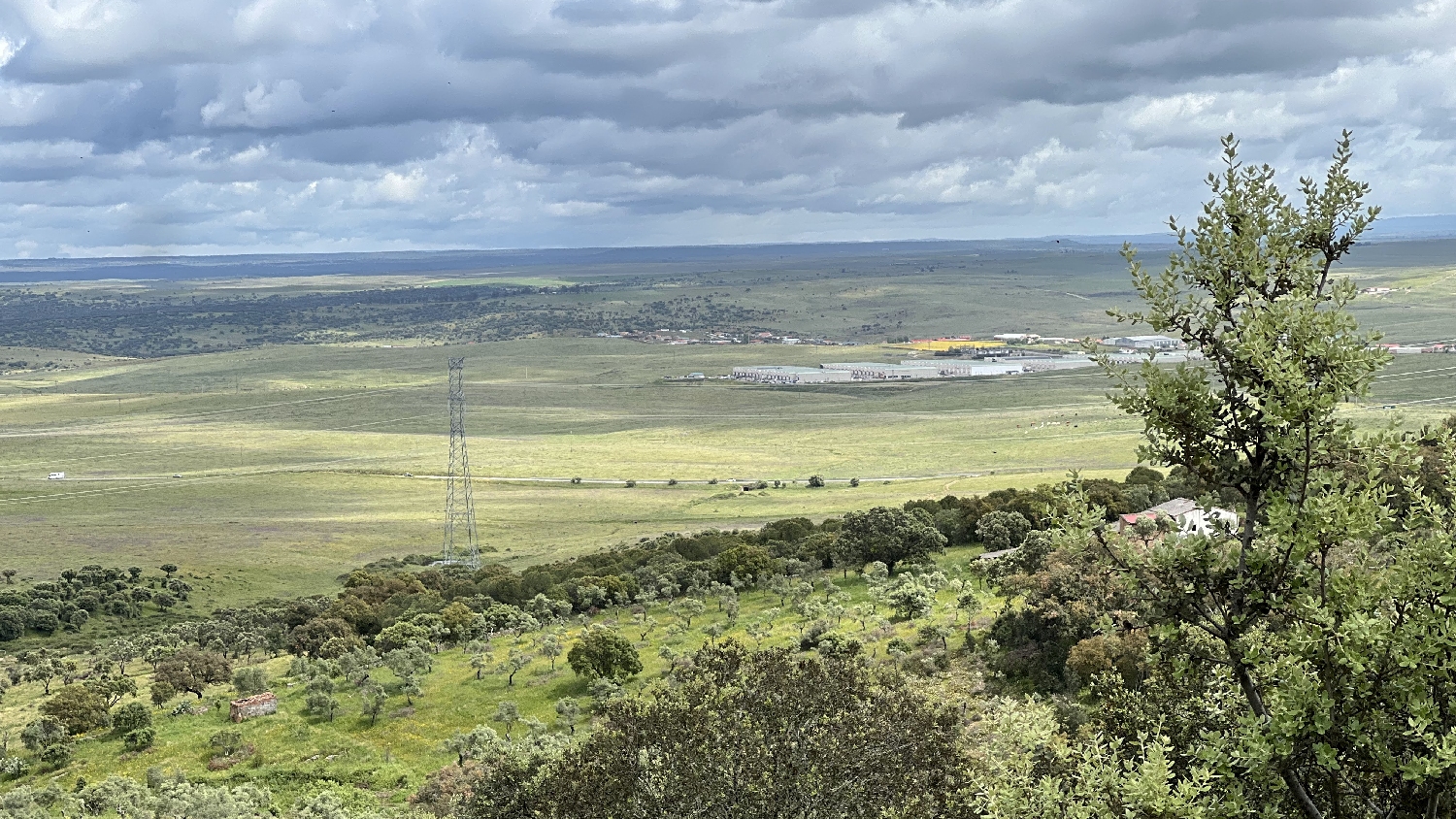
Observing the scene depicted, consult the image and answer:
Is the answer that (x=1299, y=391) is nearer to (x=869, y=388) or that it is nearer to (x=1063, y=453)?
(x=1063, y=453)

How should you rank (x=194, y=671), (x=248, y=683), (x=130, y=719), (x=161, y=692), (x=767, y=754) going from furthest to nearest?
1. (x=194, y=671)
2. (x=248, y=683)
3. (x=161, y=692)
4. (x=130, y=719)
5. (x=767, y=754)

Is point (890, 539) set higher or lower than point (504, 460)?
higher

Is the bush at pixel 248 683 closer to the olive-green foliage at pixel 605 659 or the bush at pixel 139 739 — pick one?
the bush at pixel 139 739

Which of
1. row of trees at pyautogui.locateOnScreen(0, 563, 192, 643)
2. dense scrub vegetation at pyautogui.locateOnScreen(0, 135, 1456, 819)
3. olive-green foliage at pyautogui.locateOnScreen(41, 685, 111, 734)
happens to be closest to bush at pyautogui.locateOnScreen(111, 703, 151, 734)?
dense scrub vegetation at pyautogui.locateOnScreen(0, 135, 1456, 819)

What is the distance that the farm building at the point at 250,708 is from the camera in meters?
42.0

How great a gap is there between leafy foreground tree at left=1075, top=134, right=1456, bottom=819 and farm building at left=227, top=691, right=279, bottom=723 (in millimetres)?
39223

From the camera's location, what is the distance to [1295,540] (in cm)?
892

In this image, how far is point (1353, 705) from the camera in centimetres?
903

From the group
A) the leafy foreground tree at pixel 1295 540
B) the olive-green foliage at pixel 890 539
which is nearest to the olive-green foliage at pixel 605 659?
the olive-green foliage at pixel 890 539

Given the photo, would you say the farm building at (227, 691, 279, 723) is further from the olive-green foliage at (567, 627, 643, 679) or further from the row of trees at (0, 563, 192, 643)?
the row of trees at (0, 563, 192, 643)

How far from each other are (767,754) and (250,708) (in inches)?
1153

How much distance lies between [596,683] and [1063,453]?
81.8 meters

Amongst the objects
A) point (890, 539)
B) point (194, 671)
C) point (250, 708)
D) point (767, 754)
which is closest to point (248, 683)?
point (250, 708)

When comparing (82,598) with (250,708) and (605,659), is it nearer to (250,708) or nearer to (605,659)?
(250,708)
